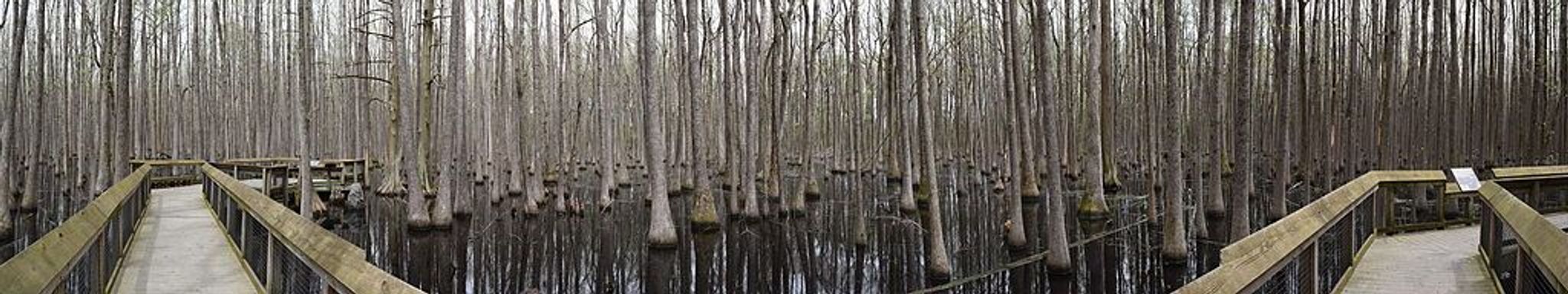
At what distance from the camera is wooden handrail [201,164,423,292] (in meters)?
2.34

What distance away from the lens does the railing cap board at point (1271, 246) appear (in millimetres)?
2312

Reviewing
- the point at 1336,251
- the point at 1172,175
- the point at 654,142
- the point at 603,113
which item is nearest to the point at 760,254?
the point at 654,142

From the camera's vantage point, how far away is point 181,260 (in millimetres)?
6070

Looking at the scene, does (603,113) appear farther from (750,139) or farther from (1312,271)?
(1312,271)

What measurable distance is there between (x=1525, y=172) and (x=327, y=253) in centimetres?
896

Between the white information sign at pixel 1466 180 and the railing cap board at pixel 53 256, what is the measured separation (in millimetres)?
8115

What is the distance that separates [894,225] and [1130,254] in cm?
421

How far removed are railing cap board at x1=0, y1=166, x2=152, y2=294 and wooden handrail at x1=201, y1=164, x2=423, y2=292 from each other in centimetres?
70

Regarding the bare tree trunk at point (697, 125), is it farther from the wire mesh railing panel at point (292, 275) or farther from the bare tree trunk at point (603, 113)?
the wire mesh railing panel at point (292, 275)

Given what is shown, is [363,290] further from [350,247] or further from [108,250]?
[108,250]

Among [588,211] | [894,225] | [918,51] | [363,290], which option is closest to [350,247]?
[363,290]

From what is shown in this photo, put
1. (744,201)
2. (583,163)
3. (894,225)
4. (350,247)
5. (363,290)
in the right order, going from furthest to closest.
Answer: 1. (583,163)
2. (744,201)
3. (894,225)
4. (350,247)
5. (363,290)

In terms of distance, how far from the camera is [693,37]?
12.0m

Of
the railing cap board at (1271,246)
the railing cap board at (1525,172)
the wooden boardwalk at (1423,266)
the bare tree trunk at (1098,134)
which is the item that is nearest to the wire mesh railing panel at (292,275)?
the railing cap board at (1271,246)
